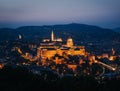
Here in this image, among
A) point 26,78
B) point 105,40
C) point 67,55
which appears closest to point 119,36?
point 105,40

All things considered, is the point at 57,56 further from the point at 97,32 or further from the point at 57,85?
the point at 97,32

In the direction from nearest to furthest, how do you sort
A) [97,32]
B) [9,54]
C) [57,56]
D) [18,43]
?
[57,56], [9,54], [18,43], [97,32]

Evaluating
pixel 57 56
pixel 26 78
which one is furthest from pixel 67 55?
pixel 26 78

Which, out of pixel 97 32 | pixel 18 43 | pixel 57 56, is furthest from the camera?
pixel 97 32

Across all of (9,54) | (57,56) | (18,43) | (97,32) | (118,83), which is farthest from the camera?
(97,32)

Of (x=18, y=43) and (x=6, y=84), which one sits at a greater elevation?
(x=6, y=84)

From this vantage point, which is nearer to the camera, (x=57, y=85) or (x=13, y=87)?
(x=13, y=87)

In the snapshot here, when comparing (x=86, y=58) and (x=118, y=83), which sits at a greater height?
(x=118, y=83)

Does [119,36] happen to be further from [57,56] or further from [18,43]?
[57,56]

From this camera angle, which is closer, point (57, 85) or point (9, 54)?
point (57, 85)
